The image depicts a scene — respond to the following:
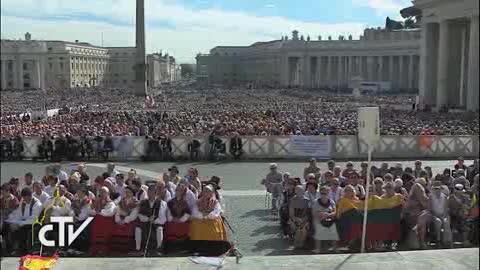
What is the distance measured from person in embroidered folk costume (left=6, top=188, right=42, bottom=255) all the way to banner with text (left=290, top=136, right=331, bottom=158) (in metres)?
15.5

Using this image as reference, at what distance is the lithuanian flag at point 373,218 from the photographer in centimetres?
1058

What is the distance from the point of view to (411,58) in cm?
13025

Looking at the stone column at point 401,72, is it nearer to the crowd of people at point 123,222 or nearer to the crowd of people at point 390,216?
the crowd of people at point 390,216

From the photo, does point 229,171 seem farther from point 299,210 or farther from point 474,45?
point 474,45

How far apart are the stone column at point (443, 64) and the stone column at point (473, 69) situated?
4.41 meters

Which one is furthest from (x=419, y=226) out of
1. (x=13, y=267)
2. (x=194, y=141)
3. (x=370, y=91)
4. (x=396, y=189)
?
(x=370, y=91)

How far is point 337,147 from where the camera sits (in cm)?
2480

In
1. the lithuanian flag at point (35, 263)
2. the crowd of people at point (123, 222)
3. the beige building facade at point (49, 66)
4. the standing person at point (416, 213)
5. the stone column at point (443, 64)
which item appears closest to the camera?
the lithuanian flag at point (35, 263)

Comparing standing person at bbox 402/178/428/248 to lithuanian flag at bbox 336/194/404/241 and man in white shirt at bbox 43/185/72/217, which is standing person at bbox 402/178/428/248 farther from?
man in white shirt at bbox 43/185/72/217

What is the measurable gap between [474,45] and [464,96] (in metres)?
6.75

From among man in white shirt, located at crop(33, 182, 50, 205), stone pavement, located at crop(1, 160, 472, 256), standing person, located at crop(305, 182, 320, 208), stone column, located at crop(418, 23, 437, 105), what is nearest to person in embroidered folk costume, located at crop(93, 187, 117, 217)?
man in white shirt, located at crop(33, 182, 50, 205)

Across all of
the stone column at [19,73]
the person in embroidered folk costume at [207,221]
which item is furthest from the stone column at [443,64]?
the stone column at [19,73]

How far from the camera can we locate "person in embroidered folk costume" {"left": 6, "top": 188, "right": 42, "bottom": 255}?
1022 cm

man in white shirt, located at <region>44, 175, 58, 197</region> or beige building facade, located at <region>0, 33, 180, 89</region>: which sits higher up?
beige building facade, located at <region>0, 33, 180, 89</region>
